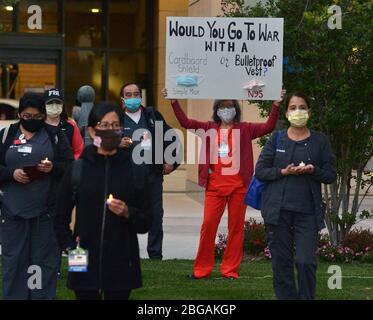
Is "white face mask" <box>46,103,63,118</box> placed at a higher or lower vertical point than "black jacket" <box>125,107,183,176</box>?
higher

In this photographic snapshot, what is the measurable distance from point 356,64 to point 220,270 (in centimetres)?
292

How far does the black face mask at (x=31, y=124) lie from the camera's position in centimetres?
802

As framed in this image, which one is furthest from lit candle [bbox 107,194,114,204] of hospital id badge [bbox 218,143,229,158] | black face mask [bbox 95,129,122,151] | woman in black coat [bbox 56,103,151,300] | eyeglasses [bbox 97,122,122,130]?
hospital id badge [bbox 218,143,229,158]

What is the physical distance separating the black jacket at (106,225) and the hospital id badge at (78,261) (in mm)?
45

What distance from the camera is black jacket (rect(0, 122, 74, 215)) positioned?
8.04m

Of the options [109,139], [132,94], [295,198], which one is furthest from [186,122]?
[109,139]

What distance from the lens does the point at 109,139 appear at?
6375 millimetres

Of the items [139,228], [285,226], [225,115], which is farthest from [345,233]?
[139,228]

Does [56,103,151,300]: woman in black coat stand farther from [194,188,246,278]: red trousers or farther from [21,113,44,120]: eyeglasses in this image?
[194,188,246,278]: red trousers

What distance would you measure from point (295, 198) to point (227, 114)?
7.44ft

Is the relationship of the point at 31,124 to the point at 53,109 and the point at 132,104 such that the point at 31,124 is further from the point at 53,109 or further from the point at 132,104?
the point at 132,104

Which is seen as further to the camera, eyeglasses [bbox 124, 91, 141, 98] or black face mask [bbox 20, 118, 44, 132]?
eyeglasses [bbox 124, 91, 141, 98]

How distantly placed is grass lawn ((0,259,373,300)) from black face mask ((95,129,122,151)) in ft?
10.0

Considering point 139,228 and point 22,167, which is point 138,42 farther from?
point 139,228
